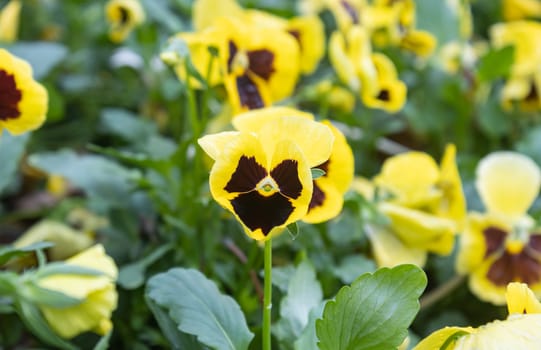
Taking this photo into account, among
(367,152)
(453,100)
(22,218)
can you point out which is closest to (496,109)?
(453,100)

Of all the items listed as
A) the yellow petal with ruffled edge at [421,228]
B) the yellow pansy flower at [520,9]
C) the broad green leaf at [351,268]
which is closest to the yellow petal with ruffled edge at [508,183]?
the yellow petal with ruffled edge at [421,228]

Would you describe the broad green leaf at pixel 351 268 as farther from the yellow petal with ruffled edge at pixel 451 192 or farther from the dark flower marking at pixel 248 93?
the dark flower marking at pixel 248 93

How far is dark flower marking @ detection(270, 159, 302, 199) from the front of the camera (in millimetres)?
792

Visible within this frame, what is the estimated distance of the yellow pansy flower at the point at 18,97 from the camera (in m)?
0.91

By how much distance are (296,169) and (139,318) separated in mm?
507

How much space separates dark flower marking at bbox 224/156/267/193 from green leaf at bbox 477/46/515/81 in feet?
3.04

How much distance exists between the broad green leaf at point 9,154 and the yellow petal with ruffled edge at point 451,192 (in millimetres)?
673

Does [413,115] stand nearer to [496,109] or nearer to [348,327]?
[496,109]

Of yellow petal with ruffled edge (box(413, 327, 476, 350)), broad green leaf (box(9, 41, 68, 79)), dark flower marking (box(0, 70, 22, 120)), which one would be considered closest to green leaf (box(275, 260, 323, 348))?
yellow petal with ruffled edge (box(413, 327, 476, 350))

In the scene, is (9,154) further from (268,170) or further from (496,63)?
(496,63)

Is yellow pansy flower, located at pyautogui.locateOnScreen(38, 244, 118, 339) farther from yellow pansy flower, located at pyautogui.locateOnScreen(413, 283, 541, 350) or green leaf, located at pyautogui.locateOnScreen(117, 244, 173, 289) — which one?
yellow pansy flower, located at pyautogui.locateOnScreen(413, 283, 541, 350)

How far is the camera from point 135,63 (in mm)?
1818

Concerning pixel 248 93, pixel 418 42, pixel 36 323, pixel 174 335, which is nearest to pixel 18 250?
pixel 36 323

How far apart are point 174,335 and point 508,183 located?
67 cm
